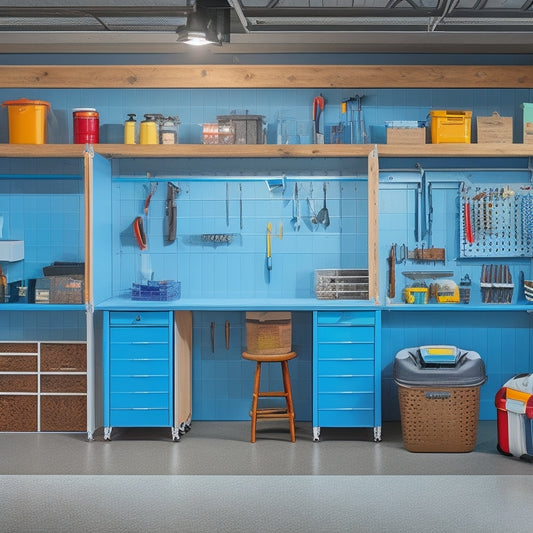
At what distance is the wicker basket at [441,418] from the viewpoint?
19.0 ft

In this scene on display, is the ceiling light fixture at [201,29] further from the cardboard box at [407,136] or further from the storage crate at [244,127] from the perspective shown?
the cardboard box at [407,136]

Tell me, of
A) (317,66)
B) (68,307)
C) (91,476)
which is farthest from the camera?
A: (317,66)

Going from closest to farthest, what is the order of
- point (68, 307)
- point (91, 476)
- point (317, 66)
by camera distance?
point (91, 476) < point (68, 307) < point (317, 66)

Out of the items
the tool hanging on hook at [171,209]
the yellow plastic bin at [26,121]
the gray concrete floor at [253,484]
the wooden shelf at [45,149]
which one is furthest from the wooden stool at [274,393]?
the yellow plastic bin at [26,121]

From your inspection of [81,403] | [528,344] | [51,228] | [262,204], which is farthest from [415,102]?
[81,403]

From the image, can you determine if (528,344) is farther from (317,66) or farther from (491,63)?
(317,66)

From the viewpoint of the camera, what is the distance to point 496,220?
6641mm

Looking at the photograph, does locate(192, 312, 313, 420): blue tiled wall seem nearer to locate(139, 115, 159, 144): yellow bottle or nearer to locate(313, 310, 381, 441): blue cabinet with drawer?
locate(313, 310, 381, 441): blue cabinet with drawer

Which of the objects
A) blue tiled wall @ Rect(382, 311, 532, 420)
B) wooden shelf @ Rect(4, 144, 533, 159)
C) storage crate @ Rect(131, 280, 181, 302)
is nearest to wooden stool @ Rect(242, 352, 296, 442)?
storage crate @ Rect(131, 280, 181, 302)

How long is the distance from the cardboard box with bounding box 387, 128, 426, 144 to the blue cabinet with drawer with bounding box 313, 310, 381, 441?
1.28 metres

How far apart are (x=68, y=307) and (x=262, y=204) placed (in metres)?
1.69

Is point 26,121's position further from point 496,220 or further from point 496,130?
point 496,220

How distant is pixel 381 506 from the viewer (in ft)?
15.5

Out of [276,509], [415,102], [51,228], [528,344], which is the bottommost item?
[276,509]
